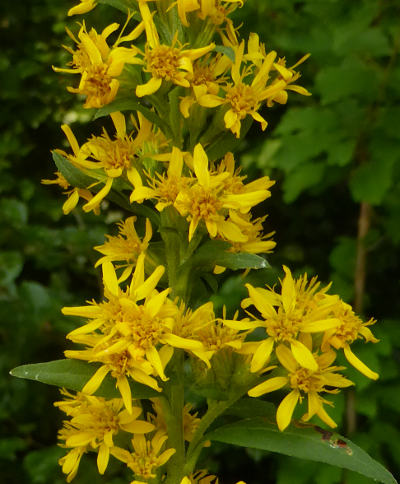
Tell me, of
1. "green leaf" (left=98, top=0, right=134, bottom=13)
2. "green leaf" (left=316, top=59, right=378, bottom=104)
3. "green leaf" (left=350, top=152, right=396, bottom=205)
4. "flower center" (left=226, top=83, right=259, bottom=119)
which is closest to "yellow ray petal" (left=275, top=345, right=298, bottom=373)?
"flower center" (left=226, top=83, right=259, bottom=119)

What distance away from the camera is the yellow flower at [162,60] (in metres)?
1.38

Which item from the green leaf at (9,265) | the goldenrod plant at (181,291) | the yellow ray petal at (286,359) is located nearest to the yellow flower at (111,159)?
the goldenrod plant at (181,291)

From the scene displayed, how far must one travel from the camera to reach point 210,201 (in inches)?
54.4

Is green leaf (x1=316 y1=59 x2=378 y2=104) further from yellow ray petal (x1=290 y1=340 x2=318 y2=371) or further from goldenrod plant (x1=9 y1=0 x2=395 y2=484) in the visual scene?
yellow ray petal (x1=290 y1=340 x2=318 y2=371)

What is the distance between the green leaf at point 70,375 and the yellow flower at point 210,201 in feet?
1.05

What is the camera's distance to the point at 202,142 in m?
1.50

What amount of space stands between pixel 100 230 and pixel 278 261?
0.80 m

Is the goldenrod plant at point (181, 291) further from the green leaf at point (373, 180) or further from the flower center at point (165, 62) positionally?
the green leaf at point (373, 180)

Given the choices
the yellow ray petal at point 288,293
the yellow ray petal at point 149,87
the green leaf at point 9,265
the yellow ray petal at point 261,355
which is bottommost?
the yellow ray petal at point 261,355

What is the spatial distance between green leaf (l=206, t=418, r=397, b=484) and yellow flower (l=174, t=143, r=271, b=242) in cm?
38

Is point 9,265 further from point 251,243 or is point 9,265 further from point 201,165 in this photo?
point 201,165

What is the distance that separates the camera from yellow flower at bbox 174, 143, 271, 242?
138cm

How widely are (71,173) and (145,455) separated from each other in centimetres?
61

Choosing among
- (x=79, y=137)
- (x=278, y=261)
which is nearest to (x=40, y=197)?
(x=79, y=137)
